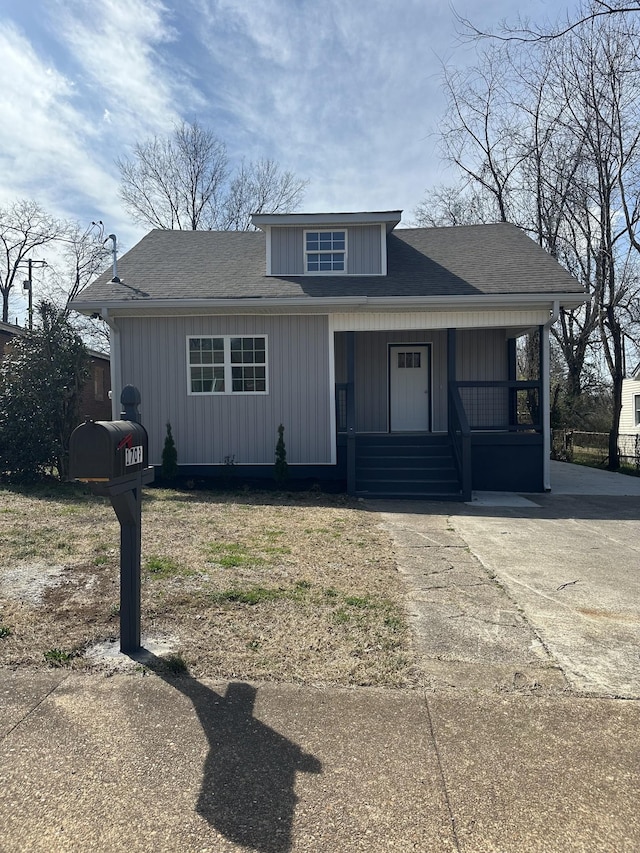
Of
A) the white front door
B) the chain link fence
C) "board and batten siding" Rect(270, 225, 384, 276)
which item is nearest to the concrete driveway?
the white front door

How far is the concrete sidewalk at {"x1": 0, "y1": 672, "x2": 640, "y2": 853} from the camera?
2.03 meters

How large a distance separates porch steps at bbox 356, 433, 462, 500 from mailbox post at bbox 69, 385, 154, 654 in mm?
6532

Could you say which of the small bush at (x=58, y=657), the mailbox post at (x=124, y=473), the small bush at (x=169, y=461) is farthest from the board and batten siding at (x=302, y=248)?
the small bush at (x=58, y=657)

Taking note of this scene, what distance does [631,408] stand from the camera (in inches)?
1191

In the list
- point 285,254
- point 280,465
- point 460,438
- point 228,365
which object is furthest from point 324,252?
point 460,438

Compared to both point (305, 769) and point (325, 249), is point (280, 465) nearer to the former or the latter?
point (325, 249)

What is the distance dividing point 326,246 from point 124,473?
959 centimetres

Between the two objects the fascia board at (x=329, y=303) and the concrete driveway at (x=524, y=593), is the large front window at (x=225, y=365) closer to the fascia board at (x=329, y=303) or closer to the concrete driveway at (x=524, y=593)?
the fascia board at (x=329, y=303)

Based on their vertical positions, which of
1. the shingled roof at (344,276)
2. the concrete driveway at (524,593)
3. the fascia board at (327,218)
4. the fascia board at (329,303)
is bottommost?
the concrete driveway at (524,593)

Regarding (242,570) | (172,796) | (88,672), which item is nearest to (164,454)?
(242,570)

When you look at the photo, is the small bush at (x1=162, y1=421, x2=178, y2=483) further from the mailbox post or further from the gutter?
the mailbox post

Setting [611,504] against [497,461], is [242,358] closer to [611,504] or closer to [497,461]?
[497,461]

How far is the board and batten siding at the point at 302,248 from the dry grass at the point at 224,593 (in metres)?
5.89

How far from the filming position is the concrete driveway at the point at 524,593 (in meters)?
3.34
